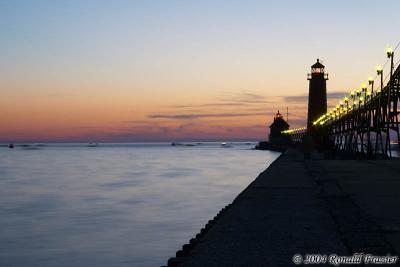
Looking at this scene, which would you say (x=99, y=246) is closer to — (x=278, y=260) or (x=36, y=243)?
(x=36, y=243)

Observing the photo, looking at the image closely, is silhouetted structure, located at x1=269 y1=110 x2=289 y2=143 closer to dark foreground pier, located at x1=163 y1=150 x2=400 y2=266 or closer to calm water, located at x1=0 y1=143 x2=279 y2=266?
calm water, located at x1=0 y1=143 x2=279 y2=266

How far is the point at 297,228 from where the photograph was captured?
1151cm

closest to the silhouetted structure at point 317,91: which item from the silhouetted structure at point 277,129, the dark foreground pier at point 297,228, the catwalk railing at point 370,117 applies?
the catwalk railing at point 370,117

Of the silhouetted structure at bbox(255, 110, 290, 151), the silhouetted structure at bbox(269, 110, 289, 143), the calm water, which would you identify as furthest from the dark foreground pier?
the silhouetted structure at bbox(269, 110, 289, 143)

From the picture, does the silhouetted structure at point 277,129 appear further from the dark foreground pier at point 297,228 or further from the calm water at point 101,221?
the dark foreground pier at point 297,228

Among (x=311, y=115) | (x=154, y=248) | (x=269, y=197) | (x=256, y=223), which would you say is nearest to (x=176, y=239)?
(x=154, y=248)

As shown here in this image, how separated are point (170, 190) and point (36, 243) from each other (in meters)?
23.8

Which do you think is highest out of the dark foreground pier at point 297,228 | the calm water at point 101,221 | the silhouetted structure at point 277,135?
the silhouetted structure at point 277,135

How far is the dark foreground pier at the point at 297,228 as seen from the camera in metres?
9.08

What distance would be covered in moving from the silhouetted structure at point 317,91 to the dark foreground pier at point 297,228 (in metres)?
84.3

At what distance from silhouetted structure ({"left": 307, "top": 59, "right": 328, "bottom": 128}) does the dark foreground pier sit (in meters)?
84.3

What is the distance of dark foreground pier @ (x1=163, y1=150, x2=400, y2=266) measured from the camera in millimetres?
9078

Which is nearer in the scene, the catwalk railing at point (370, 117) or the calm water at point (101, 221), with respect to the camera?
the calm water at point (101, 221)

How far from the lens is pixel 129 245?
63.4 feet
